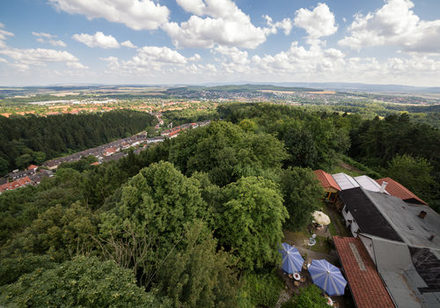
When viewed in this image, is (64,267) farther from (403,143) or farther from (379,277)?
(403,143)

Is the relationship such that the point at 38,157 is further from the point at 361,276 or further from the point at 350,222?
the point at 361,276

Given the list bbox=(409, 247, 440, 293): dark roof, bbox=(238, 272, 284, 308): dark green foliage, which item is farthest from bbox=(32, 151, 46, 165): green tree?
bbox=(409, 247, 440, 293): dark roof

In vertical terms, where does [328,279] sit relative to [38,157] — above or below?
above

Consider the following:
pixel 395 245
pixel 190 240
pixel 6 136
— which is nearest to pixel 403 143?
pixel 395 245

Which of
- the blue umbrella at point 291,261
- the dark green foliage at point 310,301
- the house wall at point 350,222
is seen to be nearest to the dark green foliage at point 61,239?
the dark green foliage at point 310,301

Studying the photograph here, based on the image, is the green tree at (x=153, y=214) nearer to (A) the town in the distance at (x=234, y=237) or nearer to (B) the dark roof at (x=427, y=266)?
(A) the town in the distance at (x=234, y=237)

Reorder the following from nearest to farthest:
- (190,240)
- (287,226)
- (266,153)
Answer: (190,240), (287,226), (266,153)

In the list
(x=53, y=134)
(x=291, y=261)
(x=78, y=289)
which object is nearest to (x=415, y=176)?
(x=291, y=261)
